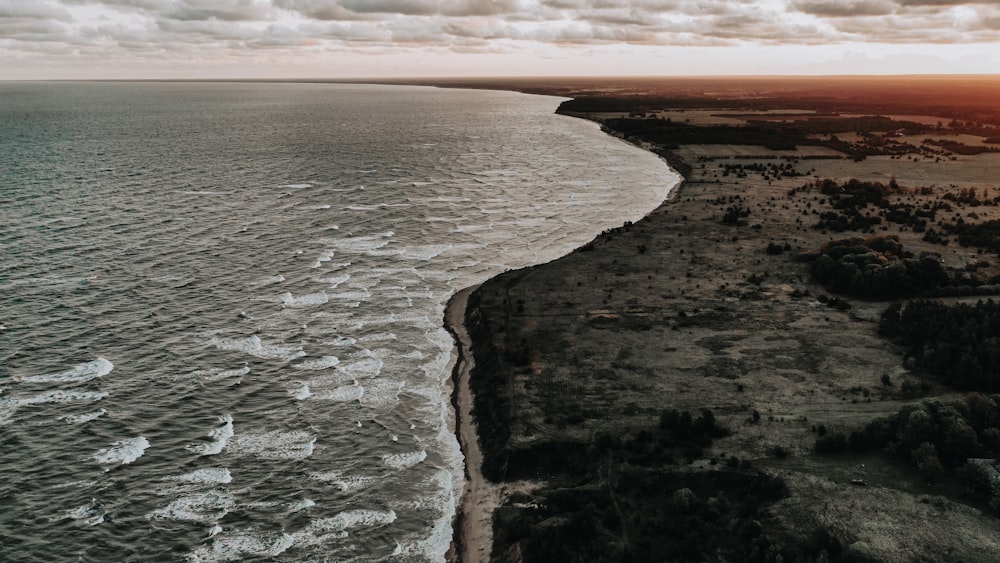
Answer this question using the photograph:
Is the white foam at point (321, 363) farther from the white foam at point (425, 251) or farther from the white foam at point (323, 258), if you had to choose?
the white foam at point (425, 251)

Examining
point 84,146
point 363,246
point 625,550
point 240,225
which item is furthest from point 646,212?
point 84,146

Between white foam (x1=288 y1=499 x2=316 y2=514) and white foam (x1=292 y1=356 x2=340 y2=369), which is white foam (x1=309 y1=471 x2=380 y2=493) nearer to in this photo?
white foam (x1=288 y1=499 x2=316 y2=514)

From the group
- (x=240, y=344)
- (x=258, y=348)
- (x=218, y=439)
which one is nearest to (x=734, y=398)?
(x=218, y=439)

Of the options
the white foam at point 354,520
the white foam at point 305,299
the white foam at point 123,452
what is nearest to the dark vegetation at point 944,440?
the white foam at point 354,520

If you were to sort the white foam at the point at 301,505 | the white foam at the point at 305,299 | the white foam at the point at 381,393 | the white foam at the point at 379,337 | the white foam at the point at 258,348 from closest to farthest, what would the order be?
the white foam at the point at 301,505 < the white foam at the point at 381,393 < the white foam at the point at 258,348 < the white foam at the point at 379,337 < the white foam at the point at 305,299

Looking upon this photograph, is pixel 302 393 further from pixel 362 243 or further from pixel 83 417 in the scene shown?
pixel 362 243

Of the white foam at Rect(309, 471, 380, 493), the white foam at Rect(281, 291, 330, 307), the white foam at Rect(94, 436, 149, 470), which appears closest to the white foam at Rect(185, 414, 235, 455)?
the white foam at Rect(94, 436, 149, 470)
